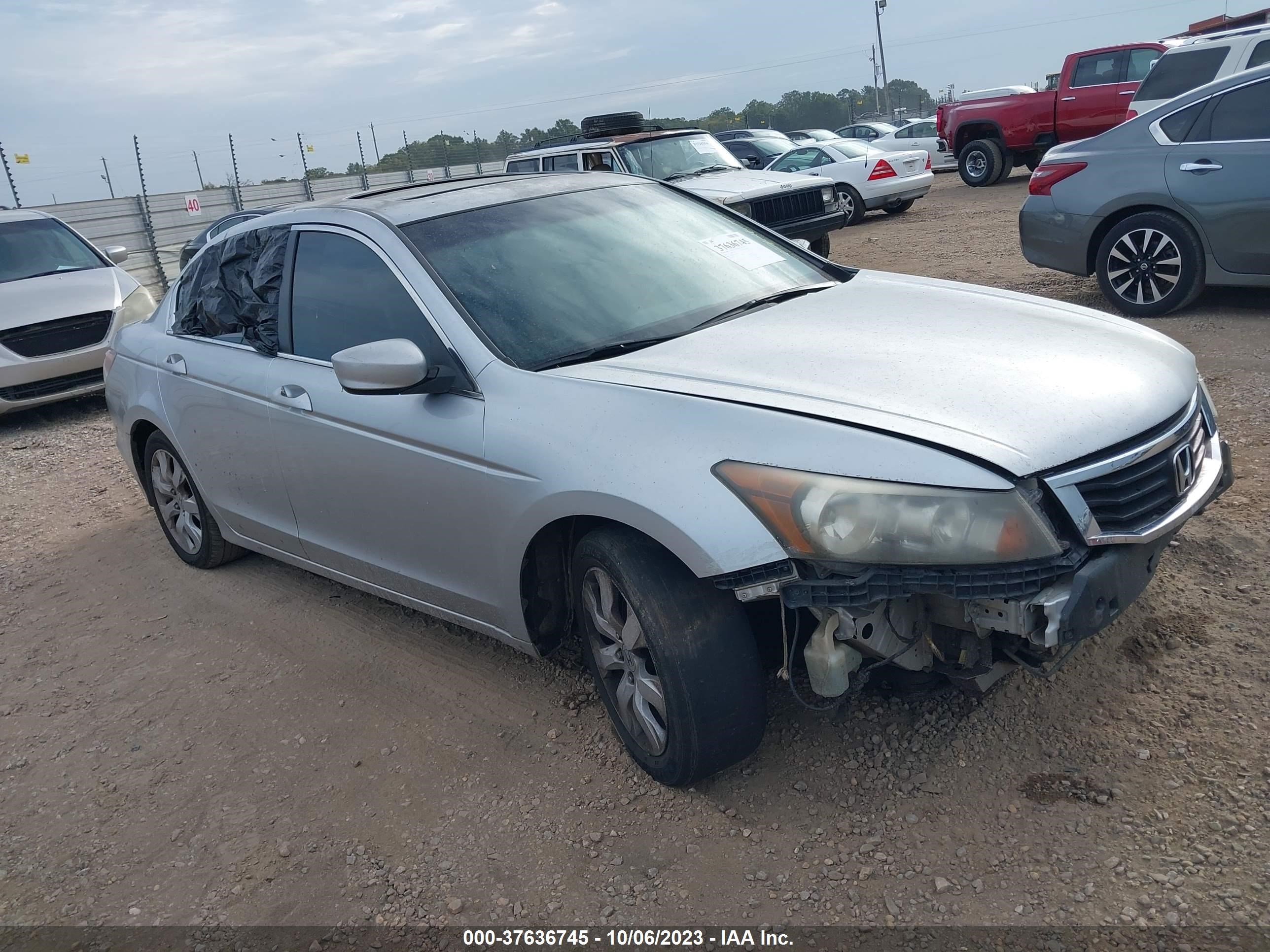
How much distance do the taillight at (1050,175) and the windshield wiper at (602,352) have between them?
5265 millimetres

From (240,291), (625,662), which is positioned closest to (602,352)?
(625,662)

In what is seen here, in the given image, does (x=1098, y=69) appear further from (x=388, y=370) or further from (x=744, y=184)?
(x=388, y=370)

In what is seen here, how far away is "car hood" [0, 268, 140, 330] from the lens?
8953 mm

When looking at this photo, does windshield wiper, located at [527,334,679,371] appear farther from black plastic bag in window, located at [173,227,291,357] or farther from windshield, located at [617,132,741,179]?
windshield, located at [617,132,741,179]

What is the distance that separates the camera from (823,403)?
8.59 feet

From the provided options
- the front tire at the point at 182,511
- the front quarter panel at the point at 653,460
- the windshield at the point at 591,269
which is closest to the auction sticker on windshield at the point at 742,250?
the windshield at the point at 591,269

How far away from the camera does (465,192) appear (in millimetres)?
3951

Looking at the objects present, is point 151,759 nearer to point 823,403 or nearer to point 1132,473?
point 823,403

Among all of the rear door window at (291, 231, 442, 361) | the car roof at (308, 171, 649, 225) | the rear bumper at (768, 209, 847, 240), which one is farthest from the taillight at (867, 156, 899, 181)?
the rear door window at (291, 231, 442, 361)

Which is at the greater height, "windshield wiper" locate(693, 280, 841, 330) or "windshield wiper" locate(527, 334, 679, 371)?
"windshield wiper" locate(693, 280, 841, 330)

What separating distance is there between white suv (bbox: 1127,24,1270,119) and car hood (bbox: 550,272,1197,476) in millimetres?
8812

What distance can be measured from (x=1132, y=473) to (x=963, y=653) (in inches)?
24.3

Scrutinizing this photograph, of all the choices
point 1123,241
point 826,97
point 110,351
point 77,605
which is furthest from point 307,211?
point 826,97

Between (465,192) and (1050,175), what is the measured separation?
524cm
